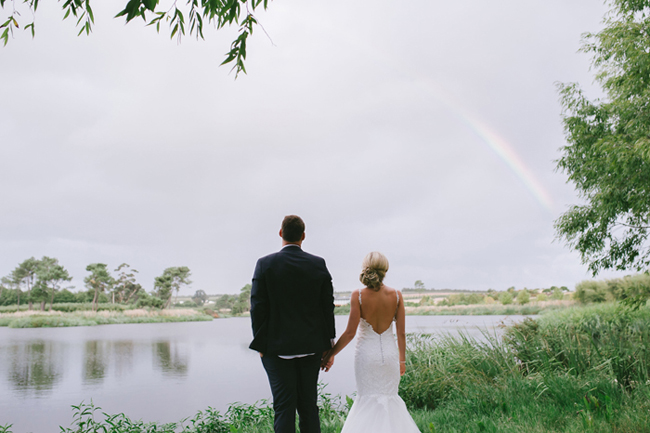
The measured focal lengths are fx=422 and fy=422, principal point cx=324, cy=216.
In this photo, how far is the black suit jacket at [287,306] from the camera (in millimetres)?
2805

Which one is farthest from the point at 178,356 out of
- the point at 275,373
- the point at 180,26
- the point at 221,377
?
the point at 180,26

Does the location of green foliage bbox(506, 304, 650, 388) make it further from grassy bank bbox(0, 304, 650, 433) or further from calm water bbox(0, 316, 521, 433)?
calm water bbox(0, 316, 521, 433)

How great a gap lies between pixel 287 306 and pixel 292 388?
0.56 meters

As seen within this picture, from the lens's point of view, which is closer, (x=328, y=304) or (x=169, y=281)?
(x=328, y=304)

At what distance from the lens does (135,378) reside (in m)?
12.4

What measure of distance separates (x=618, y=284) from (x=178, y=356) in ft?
63.9

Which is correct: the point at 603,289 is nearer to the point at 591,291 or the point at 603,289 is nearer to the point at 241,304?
the point at 591,291

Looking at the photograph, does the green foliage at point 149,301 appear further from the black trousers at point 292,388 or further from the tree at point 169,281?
the black trousers at point 292,388

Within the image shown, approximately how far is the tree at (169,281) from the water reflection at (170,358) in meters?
29.7

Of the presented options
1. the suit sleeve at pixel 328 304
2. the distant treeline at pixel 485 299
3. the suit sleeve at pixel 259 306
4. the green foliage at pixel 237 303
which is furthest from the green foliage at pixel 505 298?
the suit sleeve at pixel 259 306

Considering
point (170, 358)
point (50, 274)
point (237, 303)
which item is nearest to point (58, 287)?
point (50, 274)

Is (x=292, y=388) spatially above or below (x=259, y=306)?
below

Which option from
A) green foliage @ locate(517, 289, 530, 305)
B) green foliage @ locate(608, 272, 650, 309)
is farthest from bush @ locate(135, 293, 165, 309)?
green foliage @ locate(608, 272, 650, 309)

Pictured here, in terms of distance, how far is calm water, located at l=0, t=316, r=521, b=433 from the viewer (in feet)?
28.2
